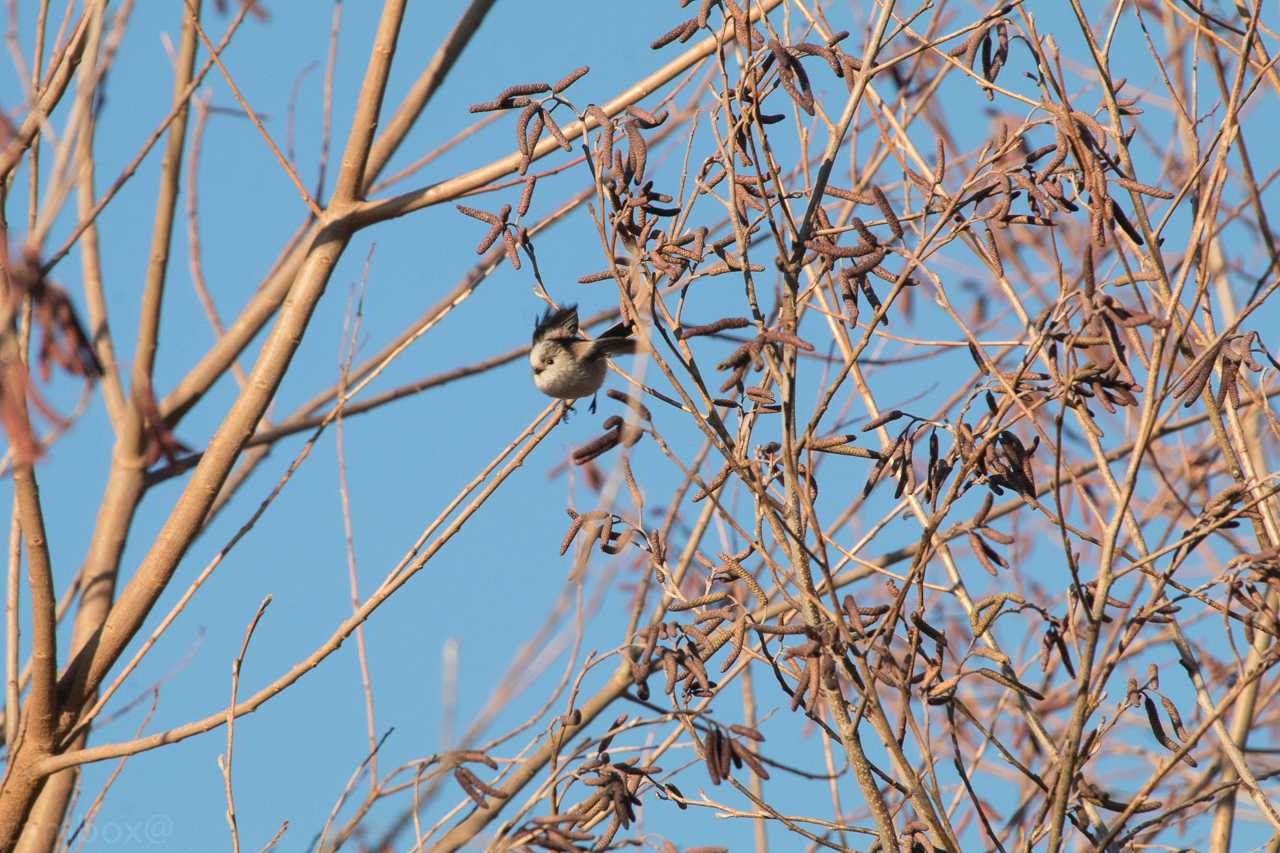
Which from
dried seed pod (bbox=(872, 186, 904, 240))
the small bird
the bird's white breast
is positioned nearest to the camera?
dried seed pod (bbox=(872, 186, 904, 240))

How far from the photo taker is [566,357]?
4.02 meters

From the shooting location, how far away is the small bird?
3.75 m

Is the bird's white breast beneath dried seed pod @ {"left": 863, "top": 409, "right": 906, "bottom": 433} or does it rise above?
above

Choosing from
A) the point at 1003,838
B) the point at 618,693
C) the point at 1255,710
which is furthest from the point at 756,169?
the point at 1255,710

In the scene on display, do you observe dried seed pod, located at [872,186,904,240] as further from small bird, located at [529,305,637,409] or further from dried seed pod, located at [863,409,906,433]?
small bird, located at [529,305,637,409]

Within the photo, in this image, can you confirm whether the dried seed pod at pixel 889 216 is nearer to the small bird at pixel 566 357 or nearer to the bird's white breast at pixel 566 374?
the small bird at pixel 566 357

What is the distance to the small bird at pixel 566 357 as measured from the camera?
375 cm

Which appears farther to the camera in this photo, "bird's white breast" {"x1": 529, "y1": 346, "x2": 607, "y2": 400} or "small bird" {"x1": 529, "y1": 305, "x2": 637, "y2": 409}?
"bird's white breast" {"x1": 529, "y1": 346, "x2": 607, "y2": 400}

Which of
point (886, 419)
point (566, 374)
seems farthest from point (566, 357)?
point (886, 419)

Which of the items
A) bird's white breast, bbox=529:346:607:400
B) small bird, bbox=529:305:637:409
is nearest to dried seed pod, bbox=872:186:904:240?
small bird, bbox=529:305:637:409

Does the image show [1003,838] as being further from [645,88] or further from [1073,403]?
[645,88]

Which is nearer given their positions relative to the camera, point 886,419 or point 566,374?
point 886,419

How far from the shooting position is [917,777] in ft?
7.09

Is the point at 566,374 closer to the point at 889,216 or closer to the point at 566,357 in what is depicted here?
the point at 566,357
